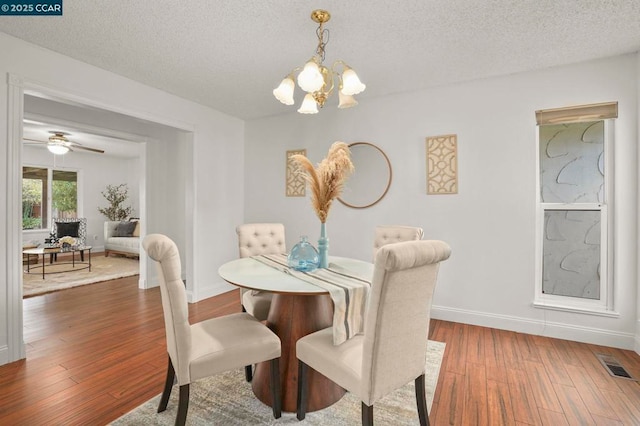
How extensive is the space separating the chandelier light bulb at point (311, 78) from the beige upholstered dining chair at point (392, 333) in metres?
1.09

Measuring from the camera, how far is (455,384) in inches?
83.4

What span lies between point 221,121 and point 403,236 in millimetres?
3088

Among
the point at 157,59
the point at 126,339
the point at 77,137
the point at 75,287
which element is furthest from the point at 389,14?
the point at 77,137

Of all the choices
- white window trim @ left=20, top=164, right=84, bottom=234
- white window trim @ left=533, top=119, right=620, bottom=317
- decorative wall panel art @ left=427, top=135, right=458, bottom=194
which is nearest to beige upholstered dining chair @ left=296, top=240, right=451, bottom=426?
decorative wall panel art @ left=427, top=135, right=458, bottom=194

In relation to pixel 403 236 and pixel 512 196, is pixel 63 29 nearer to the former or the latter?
pixel 403 236

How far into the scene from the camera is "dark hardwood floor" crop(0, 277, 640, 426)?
1808 mm

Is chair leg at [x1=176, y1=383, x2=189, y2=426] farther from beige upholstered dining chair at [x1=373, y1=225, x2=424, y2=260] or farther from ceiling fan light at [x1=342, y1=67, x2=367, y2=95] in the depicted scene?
ceiling fan light at [x1=342, y1=67, x2=367, y2=95]

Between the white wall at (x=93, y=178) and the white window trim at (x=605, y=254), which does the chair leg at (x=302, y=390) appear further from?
the white wall at (x=93, y=178)

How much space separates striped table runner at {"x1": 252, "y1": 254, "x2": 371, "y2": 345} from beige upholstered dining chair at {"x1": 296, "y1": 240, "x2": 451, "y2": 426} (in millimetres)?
88

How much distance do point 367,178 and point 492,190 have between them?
1322 millimetres

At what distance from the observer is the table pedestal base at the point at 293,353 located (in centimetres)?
183

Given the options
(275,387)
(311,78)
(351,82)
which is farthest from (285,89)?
(275,387)

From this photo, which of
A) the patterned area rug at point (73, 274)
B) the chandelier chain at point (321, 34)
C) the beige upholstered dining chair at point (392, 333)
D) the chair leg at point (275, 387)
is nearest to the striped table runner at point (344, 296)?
the beige upholstered dining chair at point (392, 333)

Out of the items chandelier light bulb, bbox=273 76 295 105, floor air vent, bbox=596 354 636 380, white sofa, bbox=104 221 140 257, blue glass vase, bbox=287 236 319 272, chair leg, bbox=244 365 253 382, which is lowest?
floor air vent, bbox=596 354 636 380
